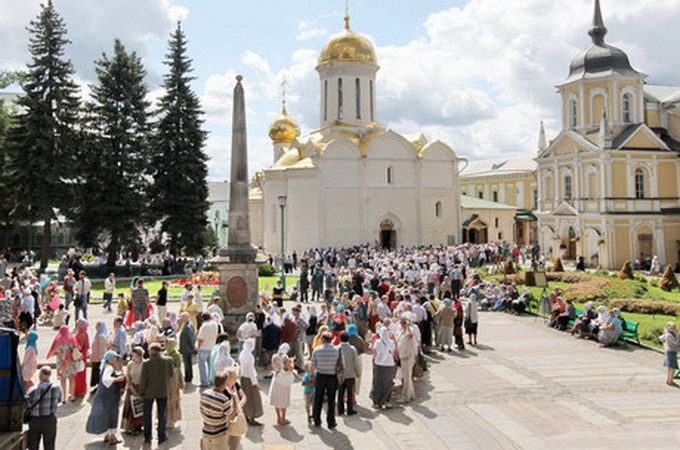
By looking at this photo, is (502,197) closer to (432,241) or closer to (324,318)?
(432,241)

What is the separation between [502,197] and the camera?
6675cm

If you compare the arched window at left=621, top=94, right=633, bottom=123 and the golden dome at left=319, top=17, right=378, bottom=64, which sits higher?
the golden dome at left=319, top=17, right=378, bottom=64

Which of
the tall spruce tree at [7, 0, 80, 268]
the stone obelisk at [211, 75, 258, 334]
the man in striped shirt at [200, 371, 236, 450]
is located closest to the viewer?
the man in striped shirt at [200, 371, 236, 450]

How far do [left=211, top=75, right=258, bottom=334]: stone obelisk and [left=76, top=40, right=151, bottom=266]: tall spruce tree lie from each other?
20.2 metres

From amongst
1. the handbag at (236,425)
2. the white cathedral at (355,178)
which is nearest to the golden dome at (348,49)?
→ the white cathedral at (355,178)

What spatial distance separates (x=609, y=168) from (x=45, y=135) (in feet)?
110

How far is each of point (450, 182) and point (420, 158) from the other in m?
3.24

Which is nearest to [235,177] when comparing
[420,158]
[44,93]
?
[44,93]

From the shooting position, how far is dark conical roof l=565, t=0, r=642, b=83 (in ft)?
125

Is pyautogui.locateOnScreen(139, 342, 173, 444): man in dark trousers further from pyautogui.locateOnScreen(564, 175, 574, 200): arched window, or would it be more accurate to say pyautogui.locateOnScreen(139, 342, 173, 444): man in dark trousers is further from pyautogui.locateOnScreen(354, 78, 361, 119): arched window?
pyautogui.locateOnScreen(354, 78, 361, 119): arched window

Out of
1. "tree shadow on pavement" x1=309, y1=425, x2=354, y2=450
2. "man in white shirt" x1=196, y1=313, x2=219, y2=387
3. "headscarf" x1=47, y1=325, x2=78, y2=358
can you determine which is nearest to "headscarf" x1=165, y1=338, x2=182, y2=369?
"man in white shirt" x1=196, y1=313, x2=219, y2=387

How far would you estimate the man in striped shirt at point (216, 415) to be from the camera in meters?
6.63

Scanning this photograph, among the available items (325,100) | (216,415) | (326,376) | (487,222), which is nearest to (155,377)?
(216,415)

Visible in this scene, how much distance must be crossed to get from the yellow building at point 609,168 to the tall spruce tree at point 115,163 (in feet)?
88.1
